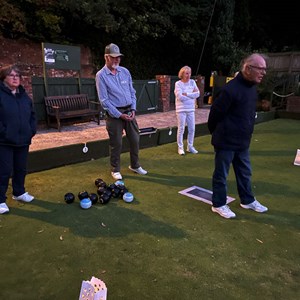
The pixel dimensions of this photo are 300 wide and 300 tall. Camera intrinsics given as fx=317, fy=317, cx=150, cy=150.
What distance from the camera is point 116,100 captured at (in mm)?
4273

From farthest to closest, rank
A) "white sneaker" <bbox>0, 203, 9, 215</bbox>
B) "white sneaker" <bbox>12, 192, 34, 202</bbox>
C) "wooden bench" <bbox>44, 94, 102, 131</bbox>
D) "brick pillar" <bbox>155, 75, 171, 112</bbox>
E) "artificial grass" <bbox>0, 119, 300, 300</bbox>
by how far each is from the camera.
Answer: "brick pillar" <bbox>155, 75, 171, 112</bbox> < "wooden bench" <bbox>44, 94, 102, 131</bbox> < "white sneaker" <bbox>12, 192, 34, 202</bbox> < "white sneaker" <bbox>0, 203, 9, 215</bbox> < "artificial grass" <bbox>0, 119, 300, 300</bbox>

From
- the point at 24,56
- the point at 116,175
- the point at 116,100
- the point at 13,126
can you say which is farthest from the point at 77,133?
the point at 24,56

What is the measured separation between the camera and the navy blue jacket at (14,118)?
10.6 feet

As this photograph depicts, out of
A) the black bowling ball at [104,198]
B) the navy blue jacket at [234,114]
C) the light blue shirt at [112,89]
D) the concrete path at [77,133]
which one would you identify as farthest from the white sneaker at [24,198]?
the navy blue jacket at [234,114]

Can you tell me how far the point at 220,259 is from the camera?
8.62ft

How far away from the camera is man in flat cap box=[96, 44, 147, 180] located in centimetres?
416

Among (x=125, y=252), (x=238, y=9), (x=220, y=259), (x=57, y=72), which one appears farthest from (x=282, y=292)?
(x=238, y=9)

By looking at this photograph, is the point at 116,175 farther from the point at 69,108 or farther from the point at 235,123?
the point at 69,108

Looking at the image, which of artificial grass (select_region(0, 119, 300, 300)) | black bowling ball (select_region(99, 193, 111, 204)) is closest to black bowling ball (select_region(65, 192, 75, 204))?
artificial grass (select_region(0, 119, 300, 300))

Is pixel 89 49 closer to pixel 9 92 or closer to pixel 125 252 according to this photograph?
pixel 9 92

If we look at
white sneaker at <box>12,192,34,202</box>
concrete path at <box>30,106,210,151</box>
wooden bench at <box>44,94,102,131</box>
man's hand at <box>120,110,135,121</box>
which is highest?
man's hand at <box>120,110,135,121</box>

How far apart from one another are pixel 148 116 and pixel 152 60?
6.65 meters

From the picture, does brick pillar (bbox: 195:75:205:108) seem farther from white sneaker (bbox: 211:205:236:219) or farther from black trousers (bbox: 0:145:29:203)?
black trousers (bbox: 0:145:29:203)

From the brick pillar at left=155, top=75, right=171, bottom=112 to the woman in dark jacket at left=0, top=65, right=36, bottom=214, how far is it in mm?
8748
